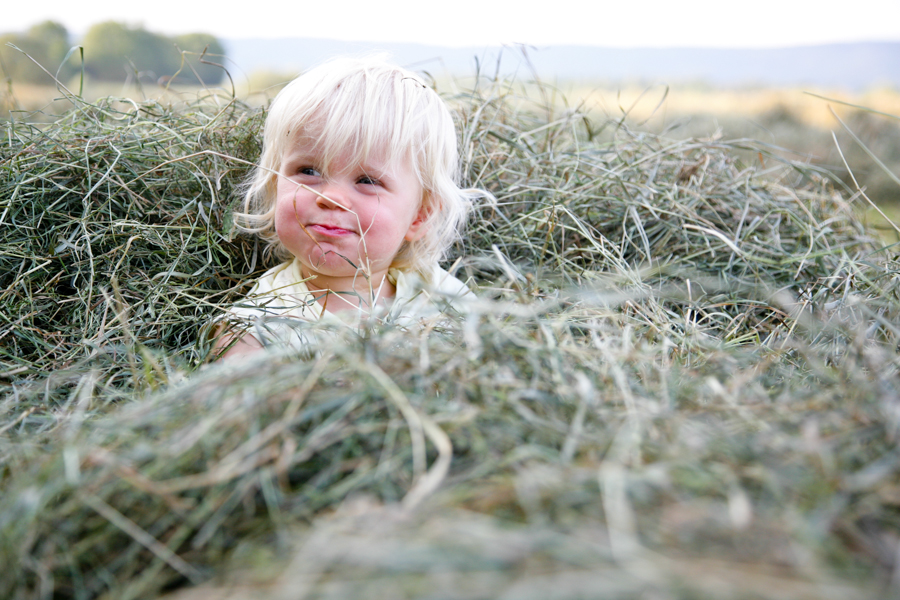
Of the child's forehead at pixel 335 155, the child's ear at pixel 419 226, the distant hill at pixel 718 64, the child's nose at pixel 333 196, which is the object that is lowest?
the child's ear at pixel 419 226

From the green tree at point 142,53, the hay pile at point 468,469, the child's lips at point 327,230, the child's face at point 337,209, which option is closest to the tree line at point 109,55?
the green tree at point 142,53

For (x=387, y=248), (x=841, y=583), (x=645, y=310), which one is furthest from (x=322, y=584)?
(x=387, y=248)

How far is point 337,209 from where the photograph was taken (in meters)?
1.30

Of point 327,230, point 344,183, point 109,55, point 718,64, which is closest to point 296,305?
point 327,230

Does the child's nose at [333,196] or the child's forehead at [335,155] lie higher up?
the child's forehead at [335,155]

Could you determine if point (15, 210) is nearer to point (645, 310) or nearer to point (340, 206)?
point (340, 206)

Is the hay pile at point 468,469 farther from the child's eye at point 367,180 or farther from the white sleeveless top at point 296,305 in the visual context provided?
the child's eye at point 367,180

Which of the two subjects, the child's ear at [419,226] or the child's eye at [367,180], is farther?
the child's ear at [419,226]

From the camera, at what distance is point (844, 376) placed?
2.64ft

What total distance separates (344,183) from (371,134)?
0.12 metres

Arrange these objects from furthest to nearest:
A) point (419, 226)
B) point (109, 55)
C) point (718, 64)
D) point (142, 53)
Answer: point (718, 64) < point (142, 53) < point (109, 55) < point (419, 226)

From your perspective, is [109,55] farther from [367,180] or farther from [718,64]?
[718,64]

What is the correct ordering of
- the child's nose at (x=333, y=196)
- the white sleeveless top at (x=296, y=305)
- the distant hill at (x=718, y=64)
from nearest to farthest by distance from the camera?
1. the white sleeveless top at (x=296, y=305)
2. the child's nose at (x=333, y=196)
3. the distant hill at (x=718, y=64)

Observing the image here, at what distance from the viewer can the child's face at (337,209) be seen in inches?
51.3
